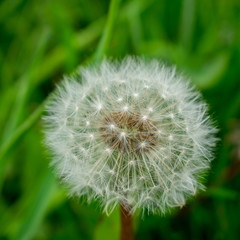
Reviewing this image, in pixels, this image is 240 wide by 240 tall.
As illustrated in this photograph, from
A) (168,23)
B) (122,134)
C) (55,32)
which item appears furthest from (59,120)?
(168,23)

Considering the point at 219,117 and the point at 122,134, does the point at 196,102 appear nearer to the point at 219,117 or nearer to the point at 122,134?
the point at 122,134

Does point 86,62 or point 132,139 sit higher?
point 86,62

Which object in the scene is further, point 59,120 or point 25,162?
point 25,162

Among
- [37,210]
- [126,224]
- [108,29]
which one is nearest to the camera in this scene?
[126,224]

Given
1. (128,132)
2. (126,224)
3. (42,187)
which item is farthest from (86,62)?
(126,224)

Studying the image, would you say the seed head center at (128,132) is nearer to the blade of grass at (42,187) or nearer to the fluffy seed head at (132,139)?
the fluffy seed head at (132,139)

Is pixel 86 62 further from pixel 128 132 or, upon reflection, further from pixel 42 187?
pixel 128 132

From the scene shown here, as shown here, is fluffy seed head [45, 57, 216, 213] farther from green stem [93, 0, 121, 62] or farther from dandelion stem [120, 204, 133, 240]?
green stem [93, 0, 121, 62]
